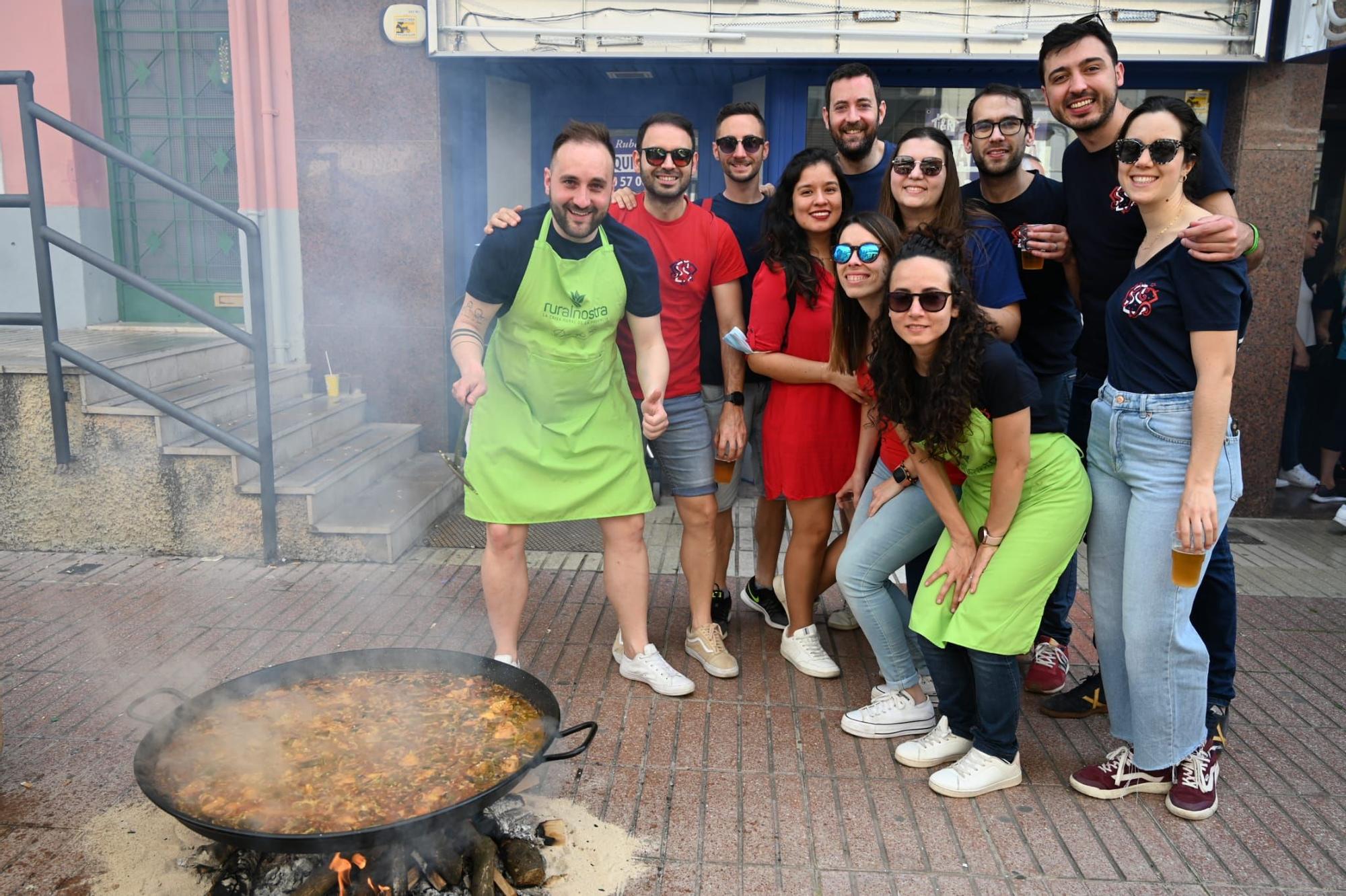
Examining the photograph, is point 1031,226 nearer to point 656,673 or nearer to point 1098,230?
point 1098,230

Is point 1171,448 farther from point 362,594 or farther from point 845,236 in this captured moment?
point 362,594

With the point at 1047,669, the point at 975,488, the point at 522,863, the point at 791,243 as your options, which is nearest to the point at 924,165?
the point at 791,243

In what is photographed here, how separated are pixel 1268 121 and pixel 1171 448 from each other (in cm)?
445

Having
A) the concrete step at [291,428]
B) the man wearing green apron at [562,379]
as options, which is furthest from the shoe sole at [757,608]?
the concrete step at [291,428]

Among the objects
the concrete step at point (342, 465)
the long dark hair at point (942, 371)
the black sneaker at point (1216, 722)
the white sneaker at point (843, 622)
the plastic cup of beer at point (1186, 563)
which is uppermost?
the long dark hair at point (942, 371)

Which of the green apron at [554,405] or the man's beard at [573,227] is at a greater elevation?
the man's beard at [573,227]

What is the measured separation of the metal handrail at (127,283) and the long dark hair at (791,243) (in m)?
2.73

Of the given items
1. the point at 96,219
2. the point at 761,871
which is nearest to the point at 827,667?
the point at 761,871

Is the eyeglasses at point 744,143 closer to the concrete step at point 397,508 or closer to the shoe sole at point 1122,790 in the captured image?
the concrete step at point 397,508

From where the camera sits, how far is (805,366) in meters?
3.82

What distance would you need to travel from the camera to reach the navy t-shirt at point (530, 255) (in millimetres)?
3465

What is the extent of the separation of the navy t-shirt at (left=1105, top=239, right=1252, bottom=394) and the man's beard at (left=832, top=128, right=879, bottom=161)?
134cm

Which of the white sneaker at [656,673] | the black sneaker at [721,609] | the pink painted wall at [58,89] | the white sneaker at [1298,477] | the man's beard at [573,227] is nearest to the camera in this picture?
the man's beard at [573,227]

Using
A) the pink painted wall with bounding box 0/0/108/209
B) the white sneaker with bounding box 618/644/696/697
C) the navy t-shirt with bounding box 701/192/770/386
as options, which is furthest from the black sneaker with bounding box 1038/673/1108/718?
the pink painted wall with bounding box 0/0/108/209
